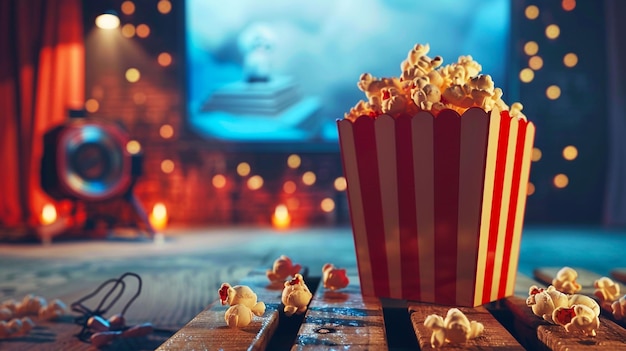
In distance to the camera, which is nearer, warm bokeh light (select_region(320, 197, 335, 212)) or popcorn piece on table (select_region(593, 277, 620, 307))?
popcorn piece on table (select_region(593, 277, 620, 307))

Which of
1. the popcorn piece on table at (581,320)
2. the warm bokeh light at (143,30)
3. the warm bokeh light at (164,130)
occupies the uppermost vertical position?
the warm bokeh light at (143,30)

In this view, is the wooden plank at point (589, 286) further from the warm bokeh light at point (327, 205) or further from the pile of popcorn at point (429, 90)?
the warm bokeh light at point (327, 205)

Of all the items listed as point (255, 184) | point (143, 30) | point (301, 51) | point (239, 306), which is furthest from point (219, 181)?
point (239, 306)

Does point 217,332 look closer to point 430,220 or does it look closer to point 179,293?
point 430,220

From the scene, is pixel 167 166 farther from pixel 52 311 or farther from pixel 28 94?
pixel 52 311

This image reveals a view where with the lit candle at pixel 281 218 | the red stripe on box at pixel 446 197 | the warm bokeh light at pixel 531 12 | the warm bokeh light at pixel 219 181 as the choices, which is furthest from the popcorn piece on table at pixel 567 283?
the warm bokeh light at pixel 531 12

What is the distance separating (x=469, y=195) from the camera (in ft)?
3.07

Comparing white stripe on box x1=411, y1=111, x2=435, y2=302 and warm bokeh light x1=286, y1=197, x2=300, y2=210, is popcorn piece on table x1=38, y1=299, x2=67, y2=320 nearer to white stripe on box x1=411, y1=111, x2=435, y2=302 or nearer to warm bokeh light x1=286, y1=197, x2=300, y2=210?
white stripe on box x1=411, y1=111, x2=435, y2=302

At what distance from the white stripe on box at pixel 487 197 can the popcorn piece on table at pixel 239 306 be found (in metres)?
0.37

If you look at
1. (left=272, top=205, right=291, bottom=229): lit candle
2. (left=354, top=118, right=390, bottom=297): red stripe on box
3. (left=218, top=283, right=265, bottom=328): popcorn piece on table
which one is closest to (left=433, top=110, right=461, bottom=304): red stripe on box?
(left=354, top=118, right=390, bottom=297): red stripe on box

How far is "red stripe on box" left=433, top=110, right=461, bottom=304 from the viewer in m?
0.93

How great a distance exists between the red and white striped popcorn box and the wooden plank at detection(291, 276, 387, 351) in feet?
0.22

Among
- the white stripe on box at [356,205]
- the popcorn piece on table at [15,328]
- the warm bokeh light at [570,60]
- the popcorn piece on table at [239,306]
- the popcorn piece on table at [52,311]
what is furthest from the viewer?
the warm bokeh light at [570,60]

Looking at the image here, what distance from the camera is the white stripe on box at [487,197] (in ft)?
3.01
